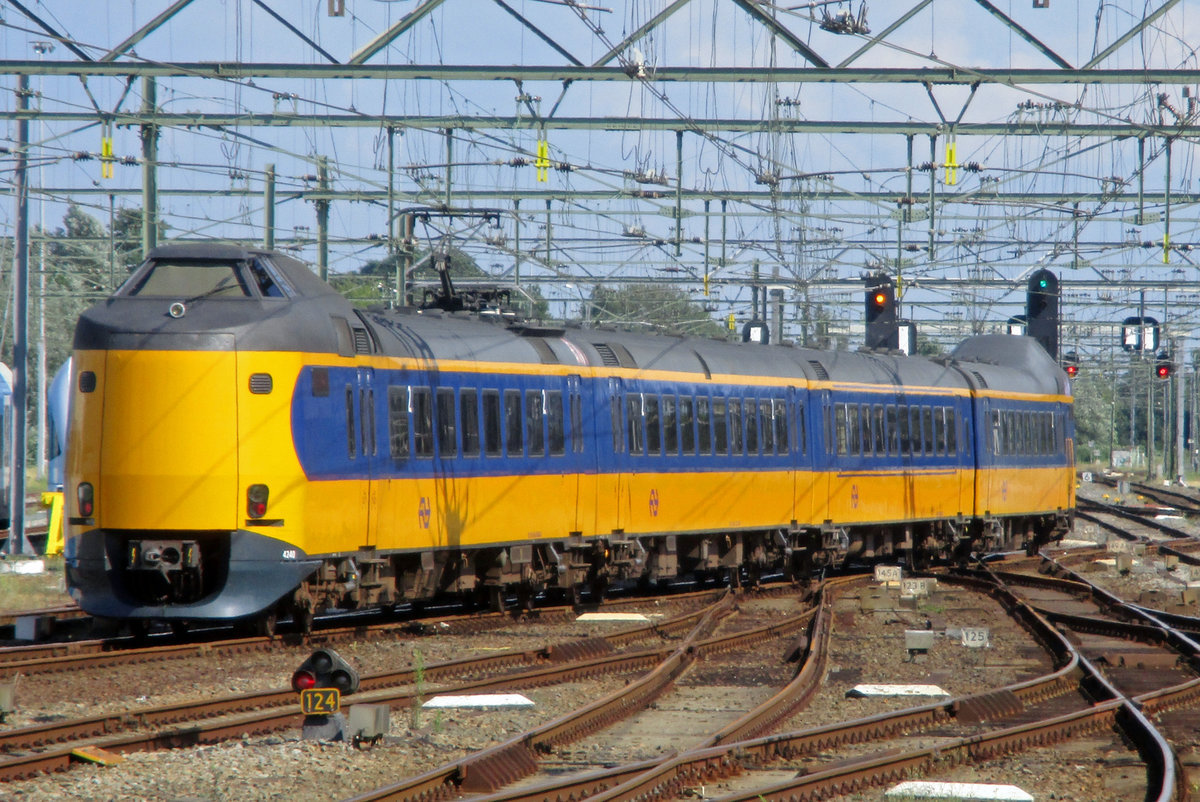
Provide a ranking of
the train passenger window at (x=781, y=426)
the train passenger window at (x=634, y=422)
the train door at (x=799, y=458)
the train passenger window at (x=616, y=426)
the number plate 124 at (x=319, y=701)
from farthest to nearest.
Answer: the train door at (x=799, y=458) < the train passenger window at (x=781, y=426) < the train passenger window at (x=634, y=422) < the train passenger window at (x=616, y=426) < the number plate 124 at (x=319, y=701)

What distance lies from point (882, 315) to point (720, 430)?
35.1ft

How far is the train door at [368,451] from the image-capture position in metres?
15.6

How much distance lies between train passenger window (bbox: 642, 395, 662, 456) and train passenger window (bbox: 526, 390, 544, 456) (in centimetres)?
255

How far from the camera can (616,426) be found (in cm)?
2038

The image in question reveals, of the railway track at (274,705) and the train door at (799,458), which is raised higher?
the train door at (799,458)

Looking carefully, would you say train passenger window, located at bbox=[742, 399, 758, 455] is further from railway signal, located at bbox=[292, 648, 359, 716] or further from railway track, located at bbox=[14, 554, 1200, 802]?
railway signal, located at bbox=[292, 648, 359, 716]

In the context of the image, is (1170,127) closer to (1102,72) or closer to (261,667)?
(1102,72)

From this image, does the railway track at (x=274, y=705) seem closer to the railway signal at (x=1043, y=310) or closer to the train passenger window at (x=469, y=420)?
the train passenger window at (x=469, y=420)

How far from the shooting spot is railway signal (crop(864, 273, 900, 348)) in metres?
31.1

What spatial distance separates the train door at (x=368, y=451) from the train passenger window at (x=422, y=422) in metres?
0.77

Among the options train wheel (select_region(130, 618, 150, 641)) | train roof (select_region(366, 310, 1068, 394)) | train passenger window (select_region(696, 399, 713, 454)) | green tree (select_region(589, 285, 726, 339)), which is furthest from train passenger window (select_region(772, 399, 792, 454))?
green tree (select_region(589, 285, 726, 339))

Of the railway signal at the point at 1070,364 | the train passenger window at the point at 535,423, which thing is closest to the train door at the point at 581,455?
the train passenger window at the point at 535,423

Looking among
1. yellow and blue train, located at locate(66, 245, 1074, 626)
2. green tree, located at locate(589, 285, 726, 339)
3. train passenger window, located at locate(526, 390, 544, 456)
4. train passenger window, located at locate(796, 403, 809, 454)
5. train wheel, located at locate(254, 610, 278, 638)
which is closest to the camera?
yellow and blue train, located at locate(66, 245, 1074, 626)

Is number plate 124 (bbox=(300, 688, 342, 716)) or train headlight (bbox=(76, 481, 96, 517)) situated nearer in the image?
number plate 124 (bbox=(300, 688, 342, 716))
